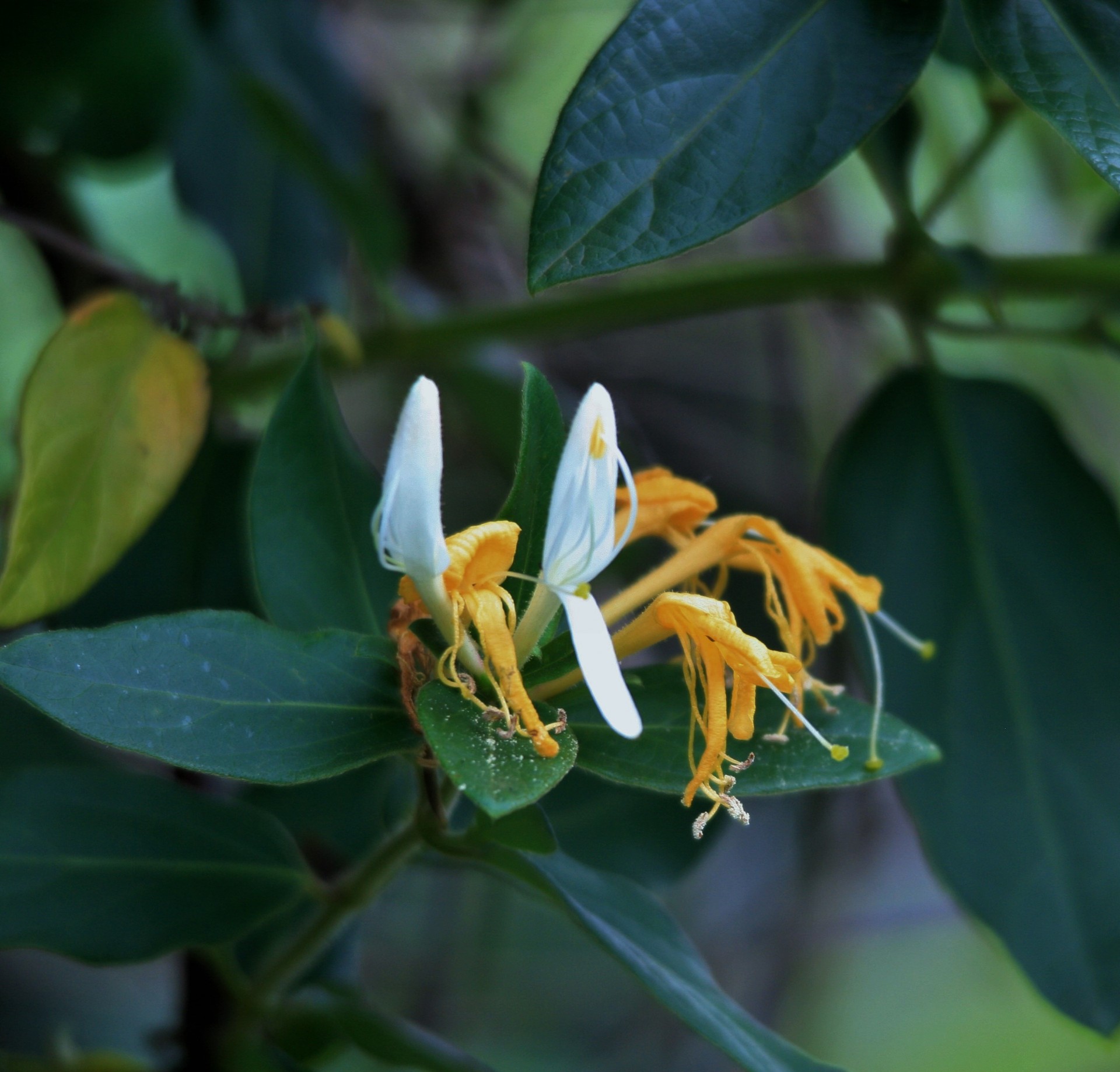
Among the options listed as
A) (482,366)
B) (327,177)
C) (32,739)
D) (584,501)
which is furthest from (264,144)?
(584,501)

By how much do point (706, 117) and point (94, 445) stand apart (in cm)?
35

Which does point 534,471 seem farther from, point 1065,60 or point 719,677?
point 1065,60

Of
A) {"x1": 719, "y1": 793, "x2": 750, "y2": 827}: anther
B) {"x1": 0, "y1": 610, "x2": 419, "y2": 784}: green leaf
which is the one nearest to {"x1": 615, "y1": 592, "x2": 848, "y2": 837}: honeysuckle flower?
{"x1": 719, "y1": 793, "x2": 750, "y2": 827}: anther

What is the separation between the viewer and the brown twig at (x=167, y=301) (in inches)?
26.0

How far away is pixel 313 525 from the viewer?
1.76ft

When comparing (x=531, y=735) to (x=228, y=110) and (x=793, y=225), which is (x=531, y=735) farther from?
(x=793, y=225)

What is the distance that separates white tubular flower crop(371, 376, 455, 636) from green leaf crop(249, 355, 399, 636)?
120 millimetres

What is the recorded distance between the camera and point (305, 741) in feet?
1.37

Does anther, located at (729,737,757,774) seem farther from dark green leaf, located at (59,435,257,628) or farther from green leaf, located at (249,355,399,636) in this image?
dark green leaf, located at (59,435,257,628)

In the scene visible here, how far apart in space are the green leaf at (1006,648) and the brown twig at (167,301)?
16.0 inches

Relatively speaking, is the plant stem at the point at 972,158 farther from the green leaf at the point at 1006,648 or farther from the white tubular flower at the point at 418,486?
the white tubular flower at the point at 418,486

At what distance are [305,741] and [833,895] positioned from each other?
1424 mm

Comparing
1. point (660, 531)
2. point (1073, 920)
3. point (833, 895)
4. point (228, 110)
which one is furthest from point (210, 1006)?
point (833, 895)

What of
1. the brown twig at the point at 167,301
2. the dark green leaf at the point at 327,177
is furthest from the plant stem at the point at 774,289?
the brown twig at the point at 167,301
